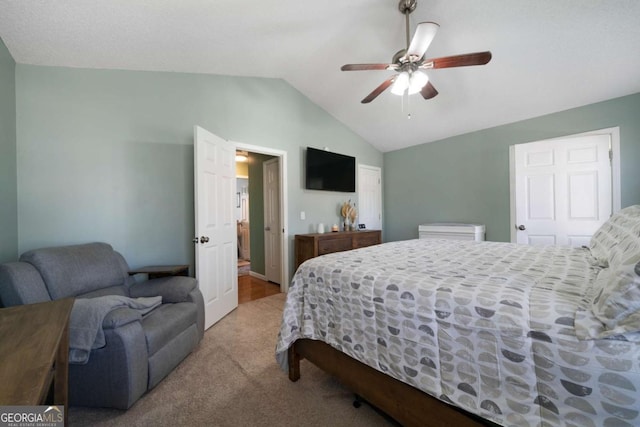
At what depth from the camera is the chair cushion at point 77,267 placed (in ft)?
5.49

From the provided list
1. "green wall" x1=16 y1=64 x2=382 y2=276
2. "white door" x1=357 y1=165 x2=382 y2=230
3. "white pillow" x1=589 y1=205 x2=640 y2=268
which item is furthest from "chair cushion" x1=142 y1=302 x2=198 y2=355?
"white door" x1=357 y1=165 x2=382 y2=230

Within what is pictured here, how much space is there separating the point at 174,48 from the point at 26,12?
904 mm

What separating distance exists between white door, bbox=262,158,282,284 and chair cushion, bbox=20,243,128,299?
209 cm

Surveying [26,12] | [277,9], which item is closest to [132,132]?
[26,12]

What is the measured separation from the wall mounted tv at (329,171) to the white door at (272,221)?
0.53 metres

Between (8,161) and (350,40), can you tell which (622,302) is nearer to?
(350,40)

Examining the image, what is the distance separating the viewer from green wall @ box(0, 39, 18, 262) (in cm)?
187

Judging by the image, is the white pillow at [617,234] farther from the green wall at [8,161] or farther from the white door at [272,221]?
the green wall at [8,161]

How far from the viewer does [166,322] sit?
67.0 inches

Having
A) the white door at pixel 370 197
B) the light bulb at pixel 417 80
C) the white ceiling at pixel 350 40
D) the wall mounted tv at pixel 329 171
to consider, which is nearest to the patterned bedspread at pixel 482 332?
the light bulb at pixel 417 80

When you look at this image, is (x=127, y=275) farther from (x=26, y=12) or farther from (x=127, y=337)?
(x=26, y=12)

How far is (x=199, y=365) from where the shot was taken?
187 centimetres

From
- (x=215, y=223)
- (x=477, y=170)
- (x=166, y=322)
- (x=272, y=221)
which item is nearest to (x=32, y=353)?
(x=166, y=322)

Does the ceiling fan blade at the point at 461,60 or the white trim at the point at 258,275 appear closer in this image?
the ceiling fan blade at the point at 461,60
